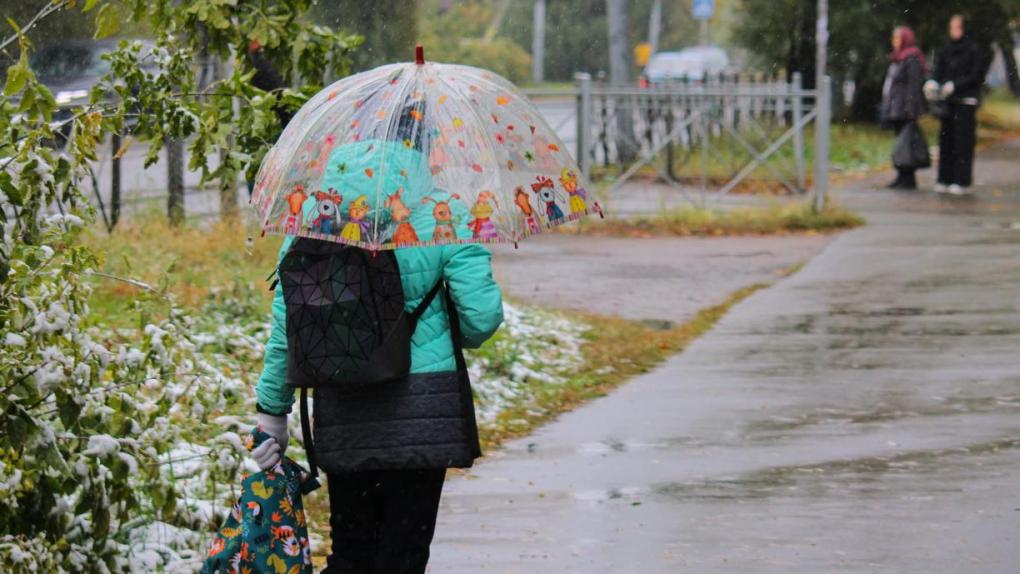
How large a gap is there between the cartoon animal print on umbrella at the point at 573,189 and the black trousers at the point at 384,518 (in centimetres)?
78

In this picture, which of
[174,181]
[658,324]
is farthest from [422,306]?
[174,181]

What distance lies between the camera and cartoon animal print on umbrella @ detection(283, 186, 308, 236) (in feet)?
12.7

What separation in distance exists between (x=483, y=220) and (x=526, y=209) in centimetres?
18

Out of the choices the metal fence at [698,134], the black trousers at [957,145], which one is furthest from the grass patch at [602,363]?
the black trousers at [957,145]

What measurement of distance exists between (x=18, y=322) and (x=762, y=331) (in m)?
6.45

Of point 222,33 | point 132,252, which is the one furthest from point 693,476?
point 132,252

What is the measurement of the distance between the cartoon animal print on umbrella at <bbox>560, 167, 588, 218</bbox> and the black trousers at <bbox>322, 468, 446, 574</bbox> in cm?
78

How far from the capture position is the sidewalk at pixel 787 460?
17.8 feet

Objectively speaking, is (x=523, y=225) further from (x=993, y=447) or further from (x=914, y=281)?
(x=914, y=281)

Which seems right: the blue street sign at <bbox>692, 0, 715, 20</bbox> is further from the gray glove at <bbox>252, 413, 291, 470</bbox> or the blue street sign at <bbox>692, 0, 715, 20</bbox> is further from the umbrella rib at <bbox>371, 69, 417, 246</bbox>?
the gray glove at <bbox>252, 413, 291, 470</bbox>

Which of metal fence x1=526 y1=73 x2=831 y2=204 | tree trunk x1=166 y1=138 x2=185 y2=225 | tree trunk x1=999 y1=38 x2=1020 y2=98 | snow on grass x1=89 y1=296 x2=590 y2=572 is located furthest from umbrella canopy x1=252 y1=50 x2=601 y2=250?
tree trunk x1=999 y1=38 x2=1020 y2=98

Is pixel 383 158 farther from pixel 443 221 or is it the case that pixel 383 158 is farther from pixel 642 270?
pixel 642 270

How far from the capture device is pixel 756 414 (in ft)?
24.8

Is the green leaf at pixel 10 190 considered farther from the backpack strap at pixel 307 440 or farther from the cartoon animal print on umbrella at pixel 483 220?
the cartoon animal print on umbrella at pixel 483 220
